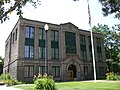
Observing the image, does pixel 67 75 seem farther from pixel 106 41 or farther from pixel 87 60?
pixel 106 41

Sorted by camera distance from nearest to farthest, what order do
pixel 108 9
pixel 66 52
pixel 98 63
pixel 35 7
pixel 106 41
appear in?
pixel 35 7 → pixel 108 9 → pixel 66 52 → pixel 98 63 → pixel 106 41

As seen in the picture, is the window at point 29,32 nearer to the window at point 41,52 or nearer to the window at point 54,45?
the window at point 41,52

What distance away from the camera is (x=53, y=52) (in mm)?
39594

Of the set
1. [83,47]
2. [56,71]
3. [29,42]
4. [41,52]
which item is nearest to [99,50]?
[83,47]

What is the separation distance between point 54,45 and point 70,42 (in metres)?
4.88

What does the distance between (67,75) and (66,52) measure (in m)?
5.28

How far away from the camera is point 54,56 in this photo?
129ft

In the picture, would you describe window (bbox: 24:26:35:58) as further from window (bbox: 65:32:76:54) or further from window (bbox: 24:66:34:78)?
window (bbox: 65:32:76:54)

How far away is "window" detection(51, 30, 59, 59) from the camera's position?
39.6 m

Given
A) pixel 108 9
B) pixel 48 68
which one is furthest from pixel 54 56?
pixel 108 9

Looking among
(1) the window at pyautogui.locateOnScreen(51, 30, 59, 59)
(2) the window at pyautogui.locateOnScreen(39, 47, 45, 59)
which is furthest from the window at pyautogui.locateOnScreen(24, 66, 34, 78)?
(1) the window at pyautogui.locateOnScreen(51, 30, 59, 59)

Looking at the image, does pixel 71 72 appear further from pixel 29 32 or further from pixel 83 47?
pixel 29 32

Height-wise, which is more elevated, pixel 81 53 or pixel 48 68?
pixel 81 53

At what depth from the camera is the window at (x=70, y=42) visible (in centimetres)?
4226
